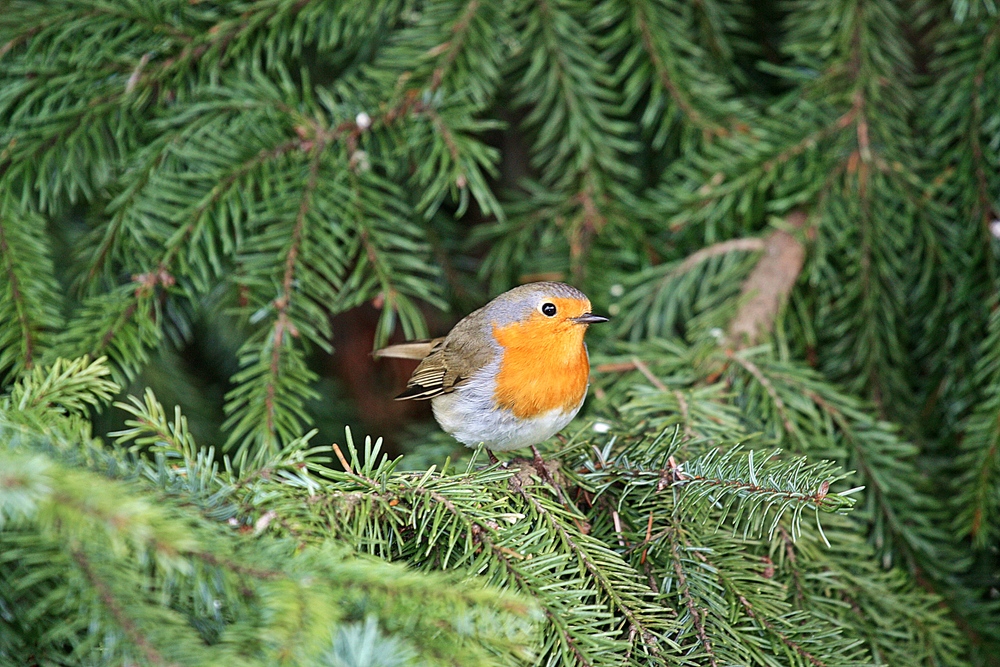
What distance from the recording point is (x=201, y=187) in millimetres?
2396

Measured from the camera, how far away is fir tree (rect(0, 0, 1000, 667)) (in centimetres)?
146

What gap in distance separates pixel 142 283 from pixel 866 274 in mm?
2173

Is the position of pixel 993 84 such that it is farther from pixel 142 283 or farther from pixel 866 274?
pixel 142 283

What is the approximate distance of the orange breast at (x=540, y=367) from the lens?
2389 millimetres

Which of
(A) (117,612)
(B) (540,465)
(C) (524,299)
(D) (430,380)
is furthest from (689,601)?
(D) (430,380)

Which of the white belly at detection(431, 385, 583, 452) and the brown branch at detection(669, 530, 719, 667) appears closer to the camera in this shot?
the brown branch at detection(669, 530, 719, 667)

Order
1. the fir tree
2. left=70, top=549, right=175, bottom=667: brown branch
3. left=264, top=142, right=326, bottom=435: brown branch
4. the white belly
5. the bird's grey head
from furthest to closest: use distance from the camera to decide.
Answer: the bird's grey head
the white belly
left=264, top=142, right=326, bottom=435: brown branch
the fir tree
left=70, top=549, right=175, bottom=667: brown branch

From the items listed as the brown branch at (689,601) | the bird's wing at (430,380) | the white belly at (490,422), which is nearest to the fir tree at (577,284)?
the brown branch at (689,601)

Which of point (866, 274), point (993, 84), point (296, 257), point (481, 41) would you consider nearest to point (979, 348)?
point (866, 274)

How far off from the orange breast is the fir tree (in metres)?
0.16

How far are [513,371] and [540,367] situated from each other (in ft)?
0.33

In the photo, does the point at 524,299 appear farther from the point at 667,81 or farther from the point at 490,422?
the point at 667,81

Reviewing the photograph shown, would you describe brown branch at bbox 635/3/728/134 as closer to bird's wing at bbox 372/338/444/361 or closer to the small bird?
the small bird

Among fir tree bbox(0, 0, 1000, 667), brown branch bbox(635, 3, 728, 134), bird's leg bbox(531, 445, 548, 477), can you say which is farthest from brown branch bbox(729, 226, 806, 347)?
bird's leg bbox(531, 445, 548, 477)
